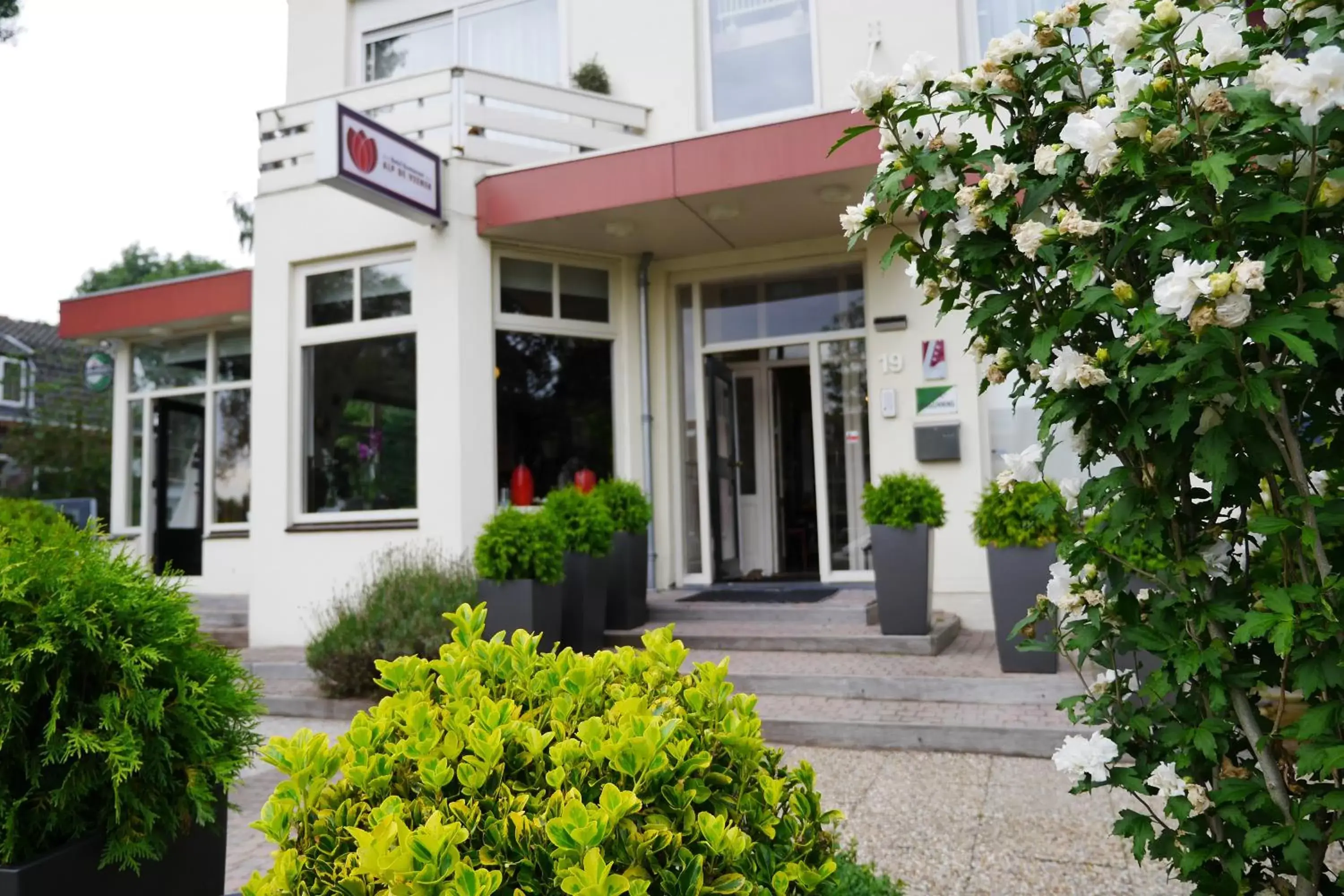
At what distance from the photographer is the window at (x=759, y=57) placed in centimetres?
830

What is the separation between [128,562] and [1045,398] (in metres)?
2.17

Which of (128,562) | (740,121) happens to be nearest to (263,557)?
(740,121)

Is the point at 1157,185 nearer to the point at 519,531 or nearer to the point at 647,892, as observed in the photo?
the point at 647,892

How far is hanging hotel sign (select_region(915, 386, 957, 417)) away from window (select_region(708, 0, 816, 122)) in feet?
9.31

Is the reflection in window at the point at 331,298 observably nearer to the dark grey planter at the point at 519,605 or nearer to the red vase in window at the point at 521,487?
the red vase in window at the point at 521,487

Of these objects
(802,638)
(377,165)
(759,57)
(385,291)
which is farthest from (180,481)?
(802,638)

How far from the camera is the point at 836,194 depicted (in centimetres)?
724

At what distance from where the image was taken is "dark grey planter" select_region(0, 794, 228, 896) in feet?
5.94

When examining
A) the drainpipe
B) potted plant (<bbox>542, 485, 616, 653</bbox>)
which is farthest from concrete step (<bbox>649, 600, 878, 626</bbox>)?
the drainpipe

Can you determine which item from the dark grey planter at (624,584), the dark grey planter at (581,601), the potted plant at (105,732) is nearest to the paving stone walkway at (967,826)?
the potted plant at (105,732)

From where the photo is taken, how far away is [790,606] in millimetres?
7105

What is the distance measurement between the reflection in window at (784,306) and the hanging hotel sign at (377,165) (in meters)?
2.77

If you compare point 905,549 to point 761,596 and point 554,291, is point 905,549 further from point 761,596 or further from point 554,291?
point 554,291

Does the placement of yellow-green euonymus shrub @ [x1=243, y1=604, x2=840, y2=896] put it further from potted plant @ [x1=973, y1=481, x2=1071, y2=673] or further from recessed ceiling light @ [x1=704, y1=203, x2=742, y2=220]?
recessed ceiling light @ [x1=704, y1=203, x2=742, y2=220]
